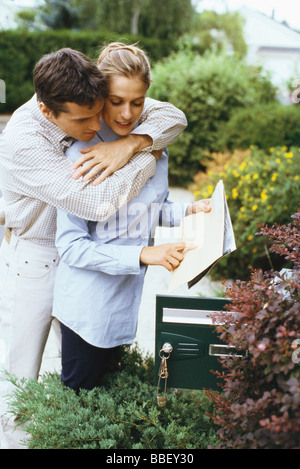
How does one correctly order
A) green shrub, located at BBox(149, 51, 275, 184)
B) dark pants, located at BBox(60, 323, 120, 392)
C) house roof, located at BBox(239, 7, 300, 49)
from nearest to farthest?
dark pants, located at BBox(60, 323, 120, 392), house roof, located at BBox(239, 7, 300, 49), green shrub, located at BBox(149, 51, 275, 184)

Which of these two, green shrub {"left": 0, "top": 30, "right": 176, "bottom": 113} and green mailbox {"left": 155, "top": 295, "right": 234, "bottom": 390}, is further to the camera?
green shrub {"left": 0, "top": 30, "right": 176, "bottom": 113}

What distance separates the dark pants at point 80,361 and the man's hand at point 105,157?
634mm

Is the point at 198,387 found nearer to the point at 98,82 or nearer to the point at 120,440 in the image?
the point at 120,440

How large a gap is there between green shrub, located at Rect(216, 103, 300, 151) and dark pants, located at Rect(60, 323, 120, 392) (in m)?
5.18

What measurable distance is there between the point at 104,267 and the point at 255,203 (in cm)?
275

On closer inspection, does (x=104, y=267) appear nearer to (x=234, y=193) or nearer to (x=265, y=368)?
(x=265, y=368)

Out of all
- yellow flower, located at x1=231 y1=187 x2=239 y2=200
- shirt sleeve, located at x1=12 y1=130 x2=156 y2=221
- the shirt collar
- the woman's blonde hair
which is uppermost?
the woman's blonde hair

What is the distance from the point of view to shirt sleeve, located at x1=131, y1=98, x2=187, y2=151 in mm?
1908

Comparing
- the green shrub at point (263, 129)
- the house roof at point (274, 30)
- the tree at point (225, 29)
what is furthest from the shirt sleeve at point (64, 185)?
the tree at point (225, 29)

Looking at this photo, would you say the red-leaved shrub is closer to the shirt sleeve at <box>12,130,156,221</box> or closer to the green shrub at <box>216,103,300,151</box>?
the shirt sleeve at <box>12,130,156,221</box>

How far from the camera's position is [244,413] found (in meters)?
1.28

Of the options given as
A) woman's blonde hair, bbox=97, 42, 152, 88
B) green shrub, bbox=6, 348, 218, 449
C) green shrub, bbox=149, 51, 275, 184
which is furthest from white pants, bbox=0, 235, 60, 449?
green shrub, bbox=149, 51, 275, 184

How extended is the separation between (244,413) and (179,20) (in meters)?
23.8
